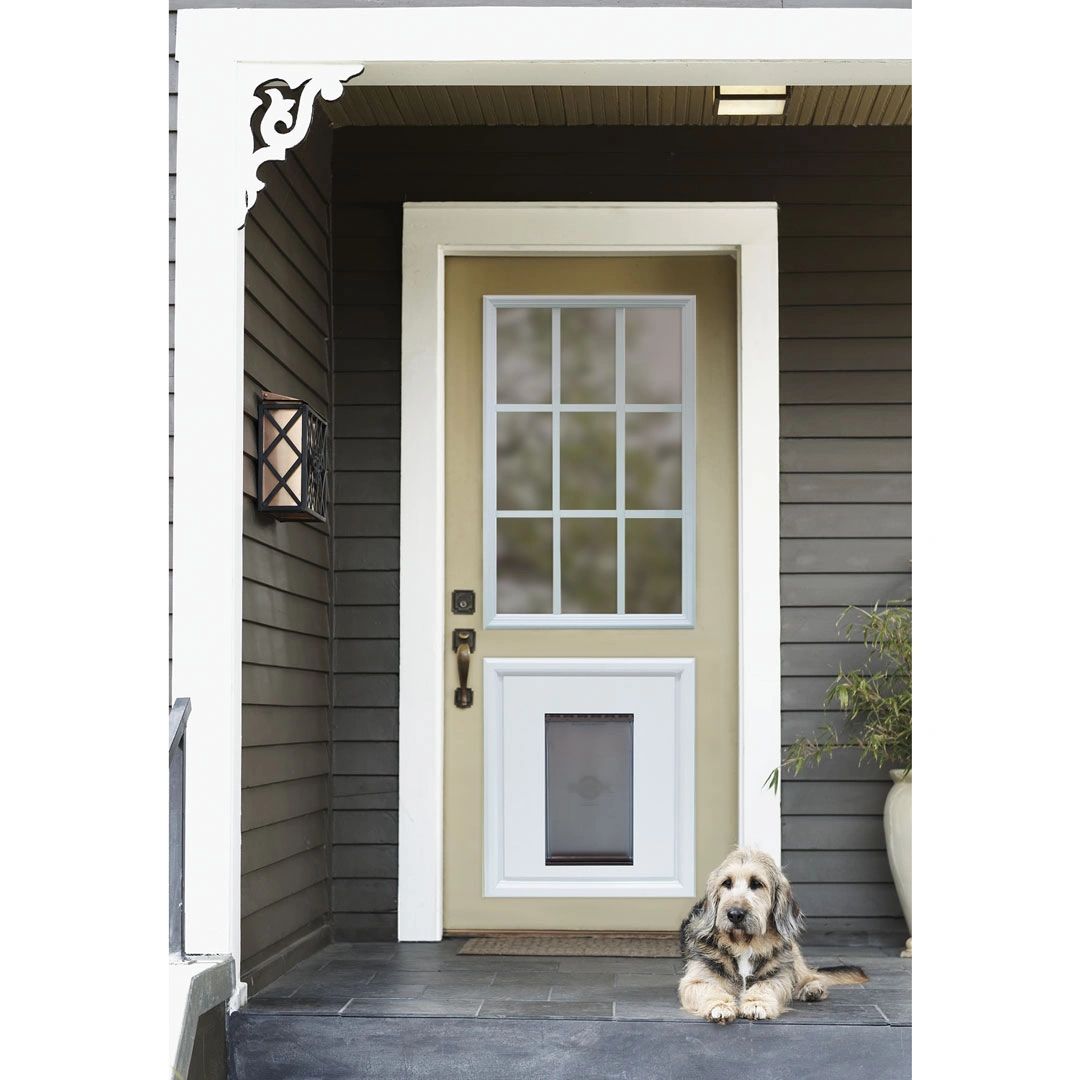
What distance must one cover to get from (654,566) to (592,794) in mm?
713

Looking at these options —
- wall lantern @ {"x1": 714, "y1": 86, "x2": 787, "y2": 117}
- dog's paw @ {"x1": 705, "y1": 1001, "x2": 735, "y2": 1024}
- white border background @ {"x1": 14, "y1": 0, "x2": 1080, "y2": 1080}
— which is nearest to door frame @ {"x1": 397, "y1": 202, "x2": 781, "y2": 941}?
wall lantern @ {"x1": 714, "y1": 86, "x2": 787, "y2": 117}

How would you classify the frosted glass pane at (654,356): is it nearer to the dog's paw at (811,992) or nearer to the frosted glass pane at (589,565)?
the frosted glass pane at (589,565)

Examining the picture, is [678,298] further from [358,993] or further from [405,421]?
[358,993]

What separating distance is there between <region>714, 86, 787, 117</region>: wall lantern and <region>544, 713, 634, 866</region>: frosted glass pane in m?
1.81

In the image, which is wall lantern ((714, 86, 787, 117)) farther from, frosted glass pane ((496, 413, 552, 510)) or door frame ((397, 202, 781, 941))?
frosted glass pane ((496, 413, 552, 510))

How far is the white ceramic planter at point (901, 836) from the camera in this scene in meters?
3.79

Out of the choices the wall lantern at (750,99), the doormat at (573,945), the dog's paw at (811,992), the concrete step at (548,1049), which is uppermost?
the wall lantern at (750,99)

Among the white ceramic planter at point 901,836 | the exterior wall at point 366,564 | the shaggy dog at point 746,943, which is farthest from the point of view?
the exterior wall at point 366,564

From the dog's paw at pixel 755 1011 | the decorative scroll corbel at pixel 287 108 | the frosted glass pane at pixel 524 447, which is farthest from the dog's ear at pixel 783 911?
the decorative scroll corbel at pixel 287 108

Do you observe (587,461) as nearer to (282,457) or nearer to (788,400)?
(788,400)

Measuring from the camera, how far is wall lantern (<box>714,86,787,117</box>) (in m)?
3.92

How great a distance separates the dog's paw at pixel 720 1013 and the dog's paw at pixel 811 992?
278 millimetres
